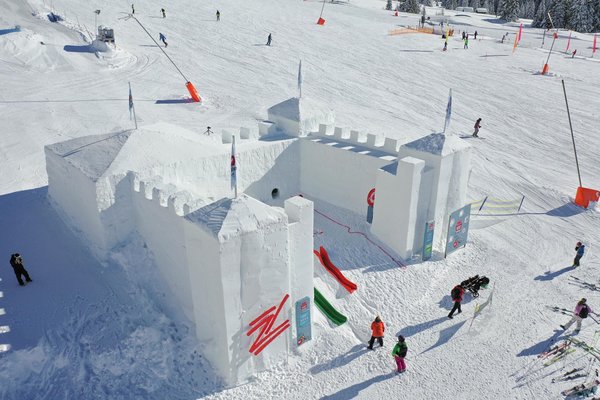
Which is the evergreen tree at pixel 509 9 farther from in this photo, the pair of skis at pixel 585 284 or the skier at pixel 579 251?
the pair of skis at pixel 585 284

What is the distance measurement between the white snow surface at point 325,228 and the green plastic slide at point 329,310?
24 centimetres

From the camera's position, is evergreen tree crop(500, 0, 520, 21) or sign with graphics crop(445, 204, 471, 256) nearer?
sign with graphics crop(445, 204, 471, 256)

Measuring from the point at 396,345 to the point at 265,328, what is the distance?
10.3 feet

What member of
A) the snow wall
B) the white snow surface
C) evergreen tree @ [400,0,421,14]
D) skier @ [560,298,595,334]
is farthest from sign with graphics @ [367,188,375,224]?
evergreen tree @ [400,0,421,14]

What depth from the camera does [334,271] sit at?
48.3ft

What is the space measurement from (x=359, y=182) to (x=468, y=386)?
8223 mm

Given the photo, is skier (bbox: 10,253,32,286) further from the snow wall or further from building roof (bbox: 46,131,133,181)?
the snow wall

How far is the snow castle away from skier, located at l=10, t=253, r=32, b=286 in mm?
1897

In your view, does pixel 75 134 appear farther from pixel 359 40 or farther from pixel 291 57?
pixel 359 40

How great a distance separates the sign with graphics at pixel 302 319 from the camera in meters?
12.1

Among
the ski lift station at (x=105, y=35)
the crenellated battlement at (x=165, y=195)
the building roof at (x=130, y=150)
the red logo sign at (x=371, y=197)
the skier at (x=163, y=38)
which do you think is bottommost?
the red logo sign at (x=371, y=197)

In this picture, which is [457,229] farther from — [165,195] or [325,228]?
[165,195]

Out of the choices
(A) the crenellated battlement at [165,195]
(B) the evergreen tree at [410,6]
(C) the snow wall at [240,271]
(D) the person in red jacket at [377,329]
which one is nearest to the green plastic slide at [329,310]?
(D) the person in red jacket at [377,329]

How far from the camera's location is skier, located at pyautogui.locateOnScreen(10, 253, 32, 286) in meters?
12.6
